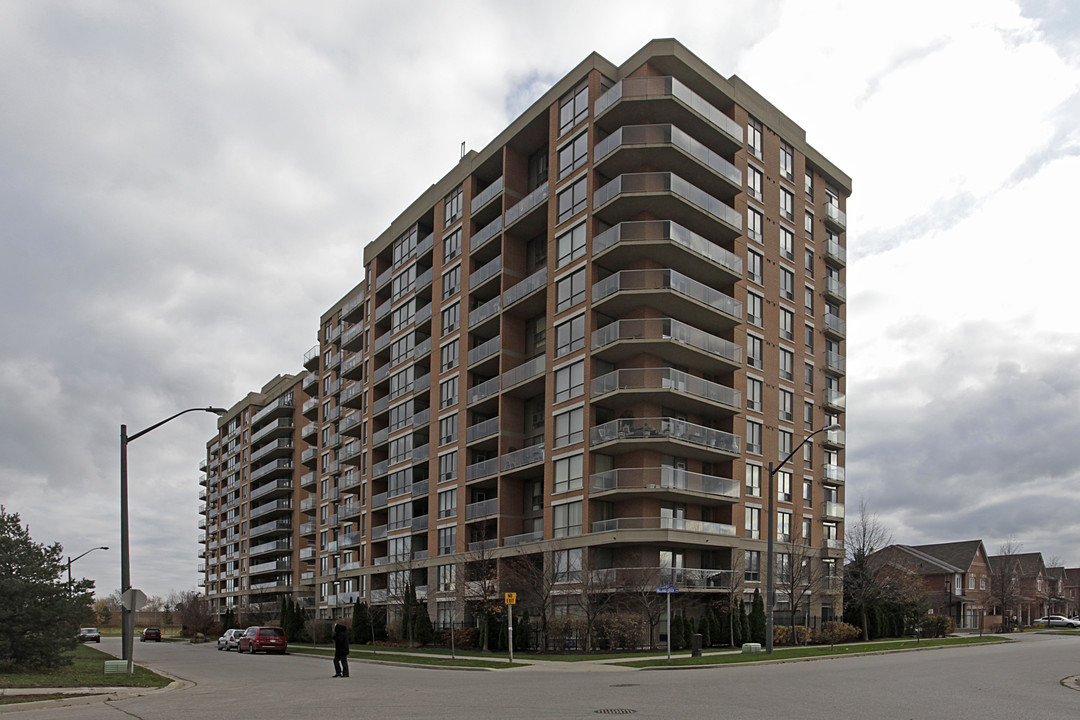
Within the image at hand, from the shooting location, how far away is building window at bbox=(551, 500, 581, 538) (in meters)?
45.8

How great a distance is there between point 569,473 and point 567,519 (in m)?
2.30

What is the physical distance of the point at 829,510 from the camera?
187 ft

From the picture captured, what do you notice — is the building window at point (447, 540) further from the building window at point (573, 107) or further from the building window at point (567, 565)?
the building window at point (573, 107)

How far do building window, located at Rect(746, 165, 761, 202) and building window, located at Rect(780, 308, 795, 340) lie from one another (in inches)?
277

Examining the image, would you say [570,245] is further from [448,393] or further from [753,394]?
[448,393]

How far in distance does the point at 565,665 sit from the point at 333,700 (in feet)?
48.4

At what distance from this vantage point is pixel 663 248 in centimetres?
4575

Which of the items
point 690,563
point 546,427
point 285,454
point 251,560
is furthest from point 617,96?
point 251,560

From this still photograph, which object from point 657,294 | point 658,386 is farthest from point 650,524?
point 657,294

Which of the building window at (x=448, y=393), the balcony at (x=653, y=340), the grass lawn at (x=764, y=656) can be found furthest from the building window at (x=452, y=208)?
the grass lawn at (x=764, y=656)

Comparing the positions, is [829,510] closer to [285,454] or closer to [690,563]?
[690,563]

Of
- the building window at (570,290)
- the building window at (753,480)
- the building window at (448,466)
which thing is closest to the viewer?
the building window at (570,290)

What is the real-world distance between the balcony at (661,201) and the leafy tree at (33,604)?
2902cm

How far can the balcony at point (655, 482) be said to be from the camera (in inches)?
1724
